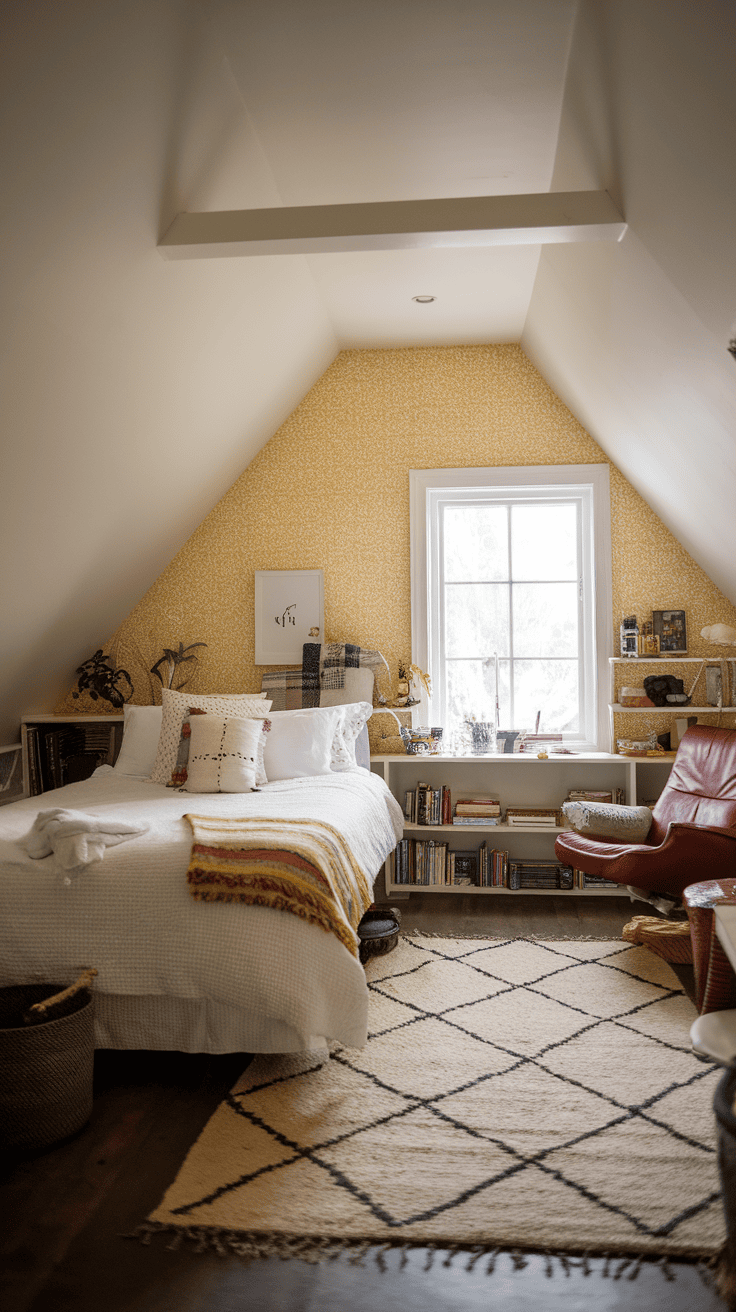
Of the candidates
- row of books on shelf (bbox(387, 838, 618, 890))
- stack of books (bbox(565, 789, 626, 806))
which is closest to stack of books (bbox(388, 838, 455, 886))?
row of books on shelf (bbox(387, 838, 618, 890))

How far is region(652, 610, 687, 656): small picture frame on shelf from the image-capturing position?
182 inches

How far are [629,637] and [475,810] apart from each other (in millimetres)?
1194

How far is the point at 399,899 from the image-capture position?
4.59m

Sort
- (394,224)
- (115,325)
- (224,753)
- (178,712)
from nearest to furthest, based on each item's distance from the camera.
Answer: (394,224) < (115,325) < (224,753) < (178,712)

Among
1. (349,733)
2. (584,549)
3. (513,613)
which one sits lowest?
(349,733)

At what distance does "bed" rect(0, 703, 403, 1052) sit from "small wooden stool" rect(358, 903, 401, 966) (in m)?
1.06

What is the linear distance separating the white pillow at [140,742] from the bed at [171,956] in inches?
56.9

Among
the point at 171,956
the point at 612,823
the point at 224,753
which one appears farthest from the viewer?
the point at 612,823

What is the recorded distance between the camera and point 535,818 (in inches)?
176

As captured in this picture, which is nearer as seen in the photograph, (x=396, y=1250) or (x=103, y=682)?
(x=396, y=1250)

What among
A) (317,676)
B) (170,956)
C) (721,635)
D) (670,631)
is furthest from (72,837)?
(670,631)

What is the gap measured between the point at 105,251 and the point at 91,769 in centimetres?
281

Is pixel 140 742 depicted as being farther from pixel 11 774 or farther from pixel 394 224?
pixel 394 224

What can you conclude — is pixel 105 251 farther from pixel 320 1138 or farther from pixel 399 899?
pixel 399 899
